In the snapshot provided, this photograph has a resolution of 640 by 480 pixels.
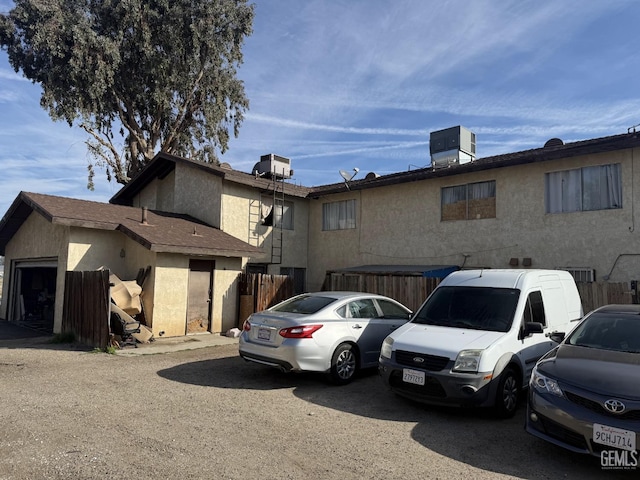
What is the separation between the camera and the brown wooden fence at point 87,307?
10.5m

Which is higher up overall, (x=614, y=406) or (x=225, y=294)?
(x=225, y=294)

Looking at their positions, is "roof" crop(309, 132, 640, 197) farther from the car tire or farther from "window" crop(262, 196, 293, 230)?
the car tire

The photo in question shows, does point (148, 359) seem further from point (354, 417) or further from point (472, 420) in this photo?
point (472, 420)

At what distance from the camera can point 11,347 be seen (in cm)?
1073

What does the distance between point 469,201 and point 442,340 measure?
926 centimetres

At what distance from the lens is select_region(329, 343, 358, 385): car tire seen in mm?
7470

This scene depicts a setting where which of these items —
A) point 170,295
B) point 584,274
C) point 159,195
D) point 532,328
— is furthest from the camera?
point 159,195

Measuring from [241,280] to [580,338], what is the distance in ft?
35.7

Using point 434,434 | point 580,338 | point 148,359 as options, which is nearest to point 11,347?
point 148,359

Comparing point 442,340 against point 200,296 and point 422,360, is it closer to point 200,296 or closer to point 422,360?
point 422,360

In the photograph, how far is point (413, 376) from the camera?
591 centimetres

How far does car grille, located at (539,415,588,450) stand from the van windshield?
1.88m

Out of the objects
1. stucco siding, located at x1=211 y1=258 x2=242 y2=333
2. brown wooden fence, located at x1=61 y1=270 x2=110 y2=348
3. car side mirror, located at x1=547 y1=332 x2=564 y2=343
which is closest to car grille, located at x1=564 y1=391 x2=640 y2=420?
car side mirror, located at x1=547 y1=332 x2=564 y2=343

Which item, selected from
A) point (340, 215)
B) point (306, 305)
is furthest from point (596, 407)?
point (340, 215)
